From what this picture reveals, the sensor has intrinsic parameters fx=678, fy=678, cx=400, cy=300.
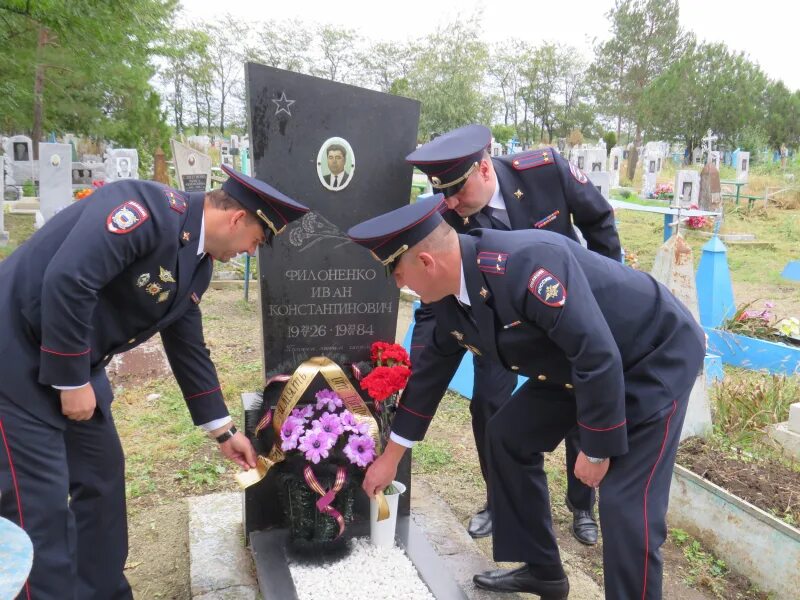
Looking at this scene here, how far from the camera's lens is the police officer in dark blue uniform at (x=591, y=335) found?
1942 millimetres

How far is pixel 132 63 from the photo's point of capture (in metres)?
16.8

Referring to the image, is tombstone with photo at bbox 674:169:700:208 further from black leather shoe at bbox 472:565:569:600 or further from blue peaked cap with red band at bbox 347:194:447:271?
→ blue peaked cap with red band at bbox 347:194:447:271

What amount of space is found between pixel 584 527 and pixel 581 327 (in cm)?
176

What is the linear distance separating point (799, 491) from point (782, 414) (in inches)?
36.1

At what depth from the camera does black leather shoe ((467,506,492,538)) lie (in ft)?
10.7

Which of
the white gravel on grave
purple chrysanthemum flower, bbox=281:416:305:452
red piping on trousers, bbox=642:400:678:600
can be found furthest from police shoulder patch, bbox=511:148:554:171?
the white gravel on grave

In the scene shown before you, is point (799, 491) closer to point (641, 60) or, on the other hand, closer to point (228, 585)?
point (228, 585)

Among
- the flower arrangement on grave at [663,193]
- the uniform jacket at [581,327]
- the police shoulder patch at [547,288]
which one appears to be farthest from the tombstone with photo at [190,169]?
the flower arrangement on grave at [663,193]

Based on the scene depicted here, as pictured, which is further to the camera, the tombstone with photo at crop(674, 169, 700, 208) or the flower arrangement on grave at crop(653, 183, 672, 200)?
the flower arrangement on grave at crop(653, 183, 672, 200)

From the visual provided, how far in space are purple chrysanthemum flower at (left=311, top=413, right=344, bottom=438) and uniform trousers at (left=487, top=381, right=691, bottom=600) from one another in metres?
0.62

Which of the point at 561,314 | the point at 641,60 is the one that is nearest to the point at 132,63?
the point at 561,314

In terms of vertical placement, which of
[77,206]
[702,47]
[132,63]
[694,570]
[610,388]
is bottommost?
[694,570]

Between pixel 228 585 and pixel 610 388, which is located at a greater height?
pixel 610 388

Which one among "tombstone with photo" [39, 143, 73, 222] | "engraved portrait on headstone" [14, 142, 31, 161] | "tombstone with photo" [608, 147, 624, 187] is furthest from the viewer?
"tombstone with photo" [608, 147, 624, 187]
